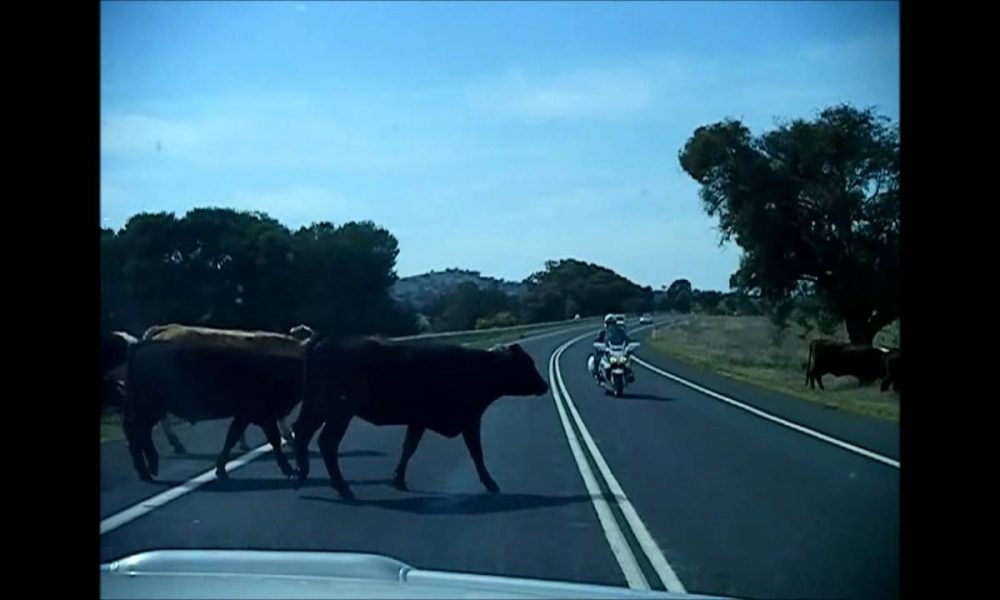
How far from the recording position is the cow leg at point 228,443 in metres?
11.1

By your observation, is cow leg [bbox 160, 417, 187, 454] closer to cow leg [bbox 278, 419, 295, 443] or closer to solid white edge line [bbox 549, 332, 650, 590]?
cow leg [bbox 278, 419, 295, 443]

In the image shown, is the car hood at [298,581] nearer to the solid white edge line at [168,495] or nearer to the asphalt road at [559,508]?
the asphalt road at [559,508]

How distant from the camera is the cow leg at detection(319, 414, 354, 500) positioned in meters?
10.6

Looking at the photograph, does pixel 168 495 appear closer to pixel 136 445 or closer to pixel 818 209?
pixel 136 445

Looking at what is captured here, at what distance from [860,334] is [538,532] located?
7659 mm

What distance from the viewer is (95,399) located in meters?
11.1

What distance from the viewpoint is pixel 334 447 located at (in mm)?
10695

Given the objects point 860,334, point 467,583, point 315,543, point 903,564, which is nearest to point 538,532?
point 315,543

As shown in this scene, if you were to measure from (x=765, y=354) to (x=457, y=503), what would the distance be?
10.7m

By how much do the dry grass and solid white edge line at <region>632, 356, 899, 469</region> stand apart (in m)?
0.30

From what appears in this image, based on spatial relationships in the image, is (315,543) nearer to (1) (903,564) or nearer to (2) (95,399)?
(2) (95,399)

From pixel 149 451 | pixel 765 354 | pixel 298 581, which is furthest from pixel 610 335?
pixel 298 581

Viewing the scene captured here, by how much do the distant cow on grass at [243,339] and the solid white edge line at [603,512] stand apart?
7.09ft

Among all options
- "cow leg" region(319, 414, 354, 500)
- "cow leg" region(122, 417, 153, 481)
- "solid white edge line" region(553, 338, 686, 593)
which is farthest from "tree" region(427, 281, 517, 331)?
"cow leg" region(122, 417, 153, 481)
